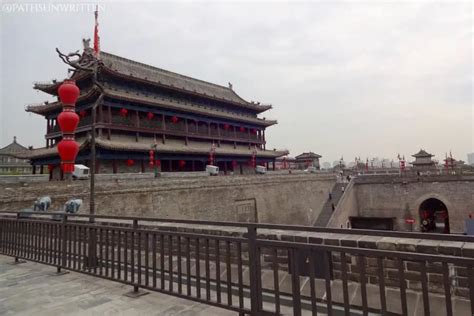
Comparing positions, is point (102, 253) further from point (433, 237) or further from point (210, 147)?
point (210, 147)

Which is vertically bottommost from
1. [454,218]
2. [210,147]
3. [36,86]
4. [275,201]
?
[454,218]

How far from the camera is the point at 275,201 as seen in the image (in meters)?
21.7

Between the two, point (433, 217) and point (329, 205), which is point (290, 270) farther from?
point (433, 217)

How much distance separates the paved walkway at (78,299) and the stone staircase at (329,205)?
65.5 ft

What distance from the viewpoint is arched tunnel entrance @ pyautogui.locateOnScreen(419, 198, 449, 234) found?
77.9ft

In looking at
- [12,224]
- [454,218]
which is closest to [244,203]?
[12,224]

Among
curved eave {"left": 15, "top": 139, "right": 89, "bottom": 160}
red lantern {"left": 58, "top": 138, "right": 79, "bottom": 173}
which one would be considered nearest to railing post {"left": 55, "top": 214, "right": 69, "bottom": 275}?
red lantern {"left": 58, "top": 138, "right": 79, "bottom": 173}

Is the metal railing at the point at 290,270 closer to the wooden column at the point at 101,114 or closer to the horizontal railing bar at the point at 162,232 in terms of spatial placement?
the horizontal railing bar at the point at 162,232

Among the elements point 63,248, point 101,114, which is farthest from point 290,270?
point 101,114

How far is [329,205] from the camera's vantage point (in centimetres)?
2534

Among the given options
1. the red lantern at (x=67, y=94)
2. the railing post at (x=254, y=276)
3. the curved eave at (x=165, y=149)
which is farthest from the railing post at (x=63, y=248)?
the curved eave at (x=165, y=149)

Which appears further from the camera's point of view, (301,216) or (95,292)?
(301,216)

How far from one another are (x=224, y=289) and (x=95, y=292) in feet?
5.30

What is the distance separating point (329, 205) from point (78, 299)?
24337 millimetres
